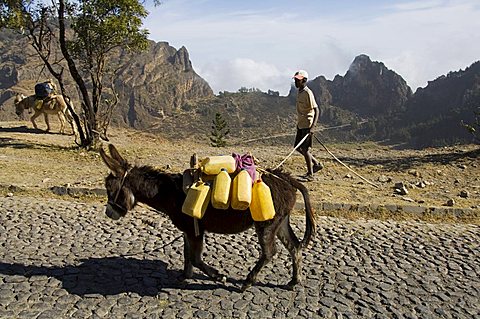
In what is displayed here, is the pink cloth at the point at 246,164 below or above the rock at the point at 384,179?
above

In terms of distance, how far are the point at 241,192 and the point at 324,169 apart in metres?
7.69

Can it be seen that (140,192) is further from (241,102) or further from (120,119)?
(241,102)

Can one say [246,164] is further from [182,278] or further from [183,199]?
[182,278]

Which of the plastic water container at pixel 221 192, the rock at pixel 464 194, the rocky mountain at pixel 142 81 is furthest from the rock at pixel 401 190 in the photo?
the rocky mountain at pixel 142 81

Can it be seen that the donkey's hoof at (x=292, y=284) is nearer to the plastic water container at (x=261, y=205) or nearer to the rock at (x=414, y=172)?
the plastic water container at (x=261, y=205)

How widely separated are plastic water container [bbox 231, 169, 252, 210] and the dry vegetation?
8.36 feet

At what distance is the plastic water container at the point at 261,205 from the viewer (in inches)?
196

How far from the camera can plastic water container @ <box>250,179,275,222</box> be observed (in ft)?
16.4

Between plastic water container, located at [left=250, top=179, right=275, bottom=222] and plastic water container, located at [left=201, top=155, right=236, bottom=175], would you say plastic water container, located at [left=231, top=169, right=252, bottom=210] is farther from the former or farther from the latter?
plastic water container, located at [left=201, top=155, right=236, bottom=175]

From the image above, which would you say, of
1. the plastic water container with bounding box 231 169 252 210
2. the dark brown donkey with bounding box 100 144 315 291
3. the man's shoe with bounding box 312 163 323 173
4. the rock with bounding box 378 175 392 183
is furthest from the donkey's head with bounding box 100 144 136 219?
the rock with bounding box 378 175 392 183

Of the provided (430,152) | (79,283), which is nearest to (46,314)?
(79,283)

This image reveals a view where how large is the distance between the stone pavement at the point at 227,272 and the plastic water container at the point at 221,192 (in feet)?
3.42

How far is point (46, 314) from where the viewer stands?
481 centimetres

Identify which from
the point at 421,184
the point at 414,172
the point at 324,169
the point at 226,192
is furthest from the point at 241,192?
the point at 414,172
